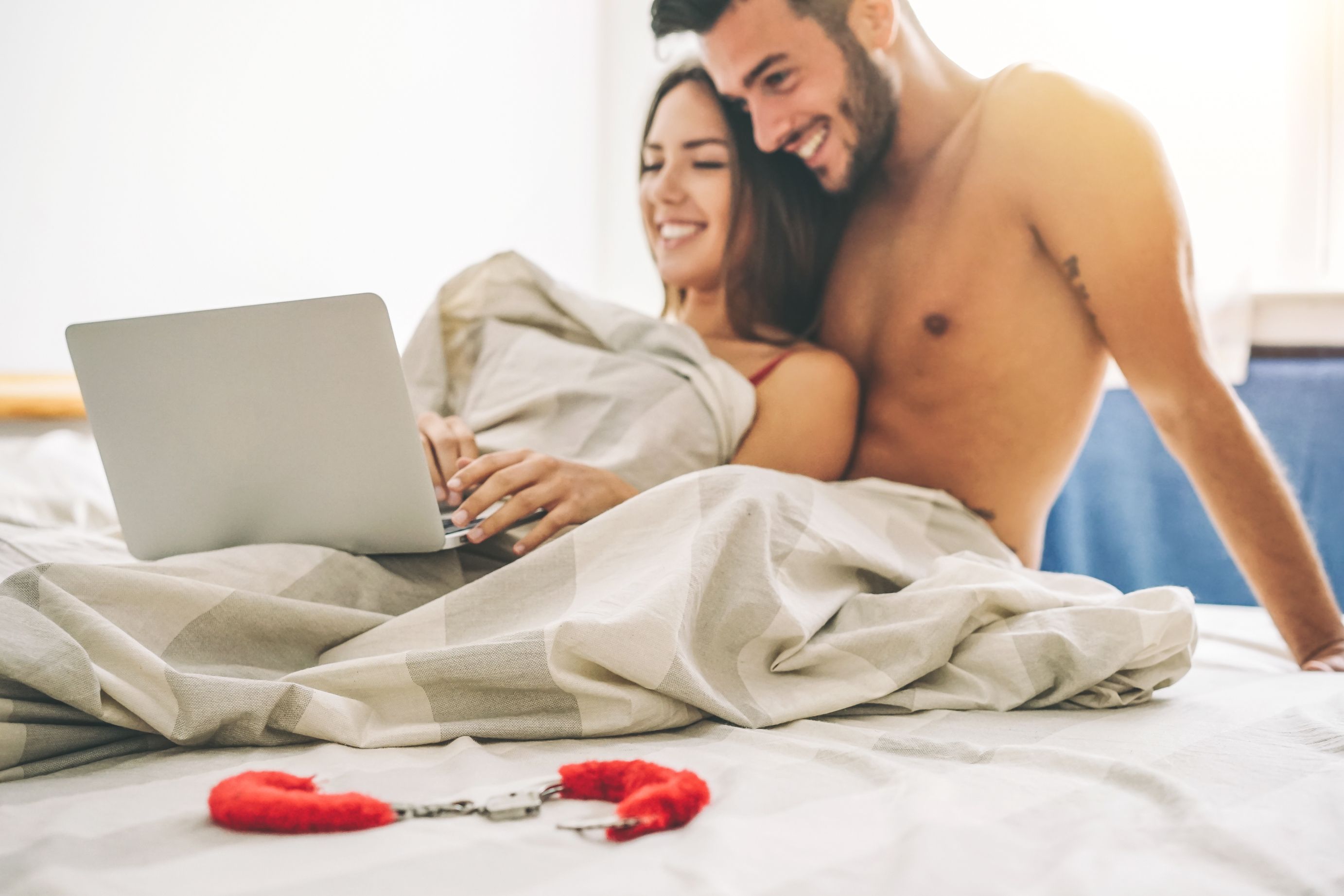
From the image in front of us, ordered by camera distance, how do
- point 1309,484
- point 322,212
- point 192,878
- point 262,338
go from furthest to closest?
point 322,212 < point 1309,484 < point 262,338 < point 192,878

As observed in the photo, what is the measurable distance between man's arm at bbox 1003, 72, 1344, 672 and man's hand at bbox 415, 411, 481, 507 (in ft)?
2.29

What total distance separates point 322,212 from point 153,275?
316 millimetres

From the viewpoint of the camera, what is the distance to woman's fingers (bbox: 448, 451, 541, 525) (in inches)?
36.7

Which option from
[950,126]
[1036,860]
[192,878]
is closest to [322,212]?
[950,126]

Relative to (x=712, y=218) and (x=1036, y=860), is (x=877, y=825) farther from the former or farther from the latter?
(x=712, y=218)

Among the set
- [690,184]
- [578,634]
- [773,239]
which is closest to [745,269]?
[773,239]

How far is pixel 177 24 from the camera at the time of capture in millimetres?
1538

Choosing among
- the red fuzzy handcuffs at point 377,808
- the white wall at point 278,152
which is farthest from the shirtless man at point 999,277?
the red fuzzy handcuffs at point 377,808

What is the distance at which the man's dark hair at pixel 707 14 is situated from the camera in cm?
131

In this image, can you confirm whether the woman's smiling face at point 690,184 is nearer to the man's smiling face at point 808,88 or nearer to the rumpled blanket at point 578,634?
the man's smiling face at point 808,88

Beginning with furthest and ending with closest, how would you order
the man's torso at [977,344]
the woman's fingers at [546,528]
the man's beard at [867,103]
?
the man's beard at [867,103] < the man's torso at [977,344] < the woman's fingers at [546,528]

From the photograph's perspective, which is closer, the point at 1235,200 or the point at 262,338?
the point at 262,338

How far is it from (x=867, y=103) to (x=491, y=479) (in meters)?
0.72

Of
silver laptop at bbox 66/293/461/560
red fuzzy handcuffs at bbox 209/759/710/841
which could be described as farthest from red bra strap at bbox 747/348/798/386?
red fuzzy handcuffs at bbox 209/759/710/841
